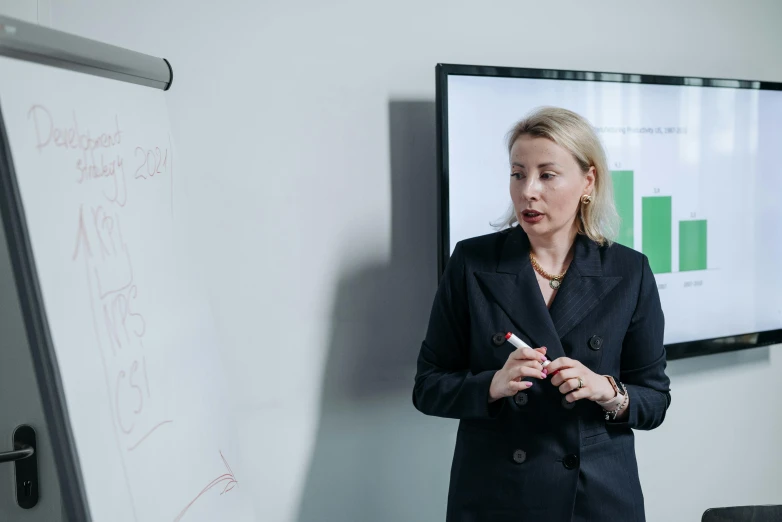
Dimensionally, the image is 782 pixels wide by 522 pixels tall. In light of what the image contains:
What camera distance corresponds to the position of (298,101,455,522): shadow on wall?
1.96 meters

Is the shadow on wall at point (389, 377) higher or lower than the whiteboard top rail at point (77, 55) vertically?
lower

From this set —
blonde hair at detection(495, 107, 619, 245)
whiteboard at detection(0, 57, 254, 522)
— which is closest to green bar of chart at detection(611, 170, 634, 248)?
blonde hair at detection(495, 107, 619, 245)

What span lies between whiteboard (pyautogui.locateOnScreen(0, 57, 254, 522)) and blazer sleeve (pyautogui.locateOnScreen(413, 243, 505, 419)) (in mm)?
458

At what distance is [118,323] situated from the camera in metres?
1.20

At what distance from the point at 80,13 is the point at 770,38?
7.85 feet

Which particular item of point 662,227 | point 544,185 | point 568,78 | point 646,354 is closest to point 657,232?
point 662,227

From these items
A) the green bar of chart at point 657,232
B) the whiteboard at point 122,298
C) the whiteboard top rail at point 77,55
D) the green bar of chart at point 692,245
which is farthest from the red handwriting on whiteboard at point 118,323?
the green bar of chart at point 692,245

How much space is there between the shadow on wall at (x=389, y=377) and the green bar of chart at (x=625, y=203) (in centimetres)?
63

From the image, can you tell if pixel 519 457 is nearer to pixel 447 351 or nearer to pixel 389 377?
pixel 447 351

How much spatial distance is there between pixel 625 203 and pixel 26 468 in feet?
5.95

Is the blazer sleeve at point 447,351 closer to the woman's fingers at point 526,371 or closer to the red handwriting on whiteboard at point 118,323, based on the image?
the woman's fingers at point 526,371

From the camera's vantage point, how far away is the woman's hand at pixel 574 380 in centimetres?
142

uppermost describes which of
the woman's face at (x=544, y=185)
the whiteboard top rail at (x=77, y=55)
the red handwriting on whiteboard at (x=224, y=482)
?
the whiteboard top rail at (x=77, y=55)

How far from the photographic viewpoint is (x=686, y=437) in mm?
2525
